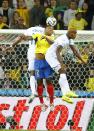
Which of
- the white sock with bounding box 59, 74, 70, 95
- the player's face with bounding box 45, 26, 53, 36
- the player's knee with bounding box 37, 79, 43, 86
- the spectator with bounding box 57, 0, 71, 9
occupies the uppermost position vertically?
the player's face with bounding box 45, 26, 53, 36

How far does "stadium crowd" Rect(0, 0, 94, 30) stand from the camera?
15352 mm

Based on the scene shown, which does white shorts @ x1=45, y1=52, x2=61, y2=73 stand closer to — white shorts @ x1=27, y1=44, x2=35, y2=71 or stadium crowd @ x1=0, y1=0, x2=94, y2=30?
white shorts @ x1=27, y1=44, x2=35, y2=71

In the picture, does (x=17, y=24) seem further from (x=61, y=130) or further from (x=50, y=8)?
(x=61, y=130)

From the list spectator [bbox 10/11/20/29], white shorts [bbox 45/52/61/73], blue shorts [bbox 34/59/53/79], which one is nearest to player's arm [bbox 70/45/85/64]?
white shorts [bbox 45/52/61/73]

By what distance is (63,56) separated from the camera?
13516 mm

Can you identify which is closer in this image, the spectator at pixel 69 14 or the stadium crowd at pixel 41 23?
the stadium crowd at pixel 41 23

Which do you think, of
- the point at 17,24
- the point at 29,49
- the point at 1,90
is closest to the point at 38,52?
the point at 29,49

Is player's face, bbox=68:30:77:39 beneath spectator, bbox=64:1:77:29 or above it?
above

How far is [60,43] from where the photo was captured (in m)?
12.6

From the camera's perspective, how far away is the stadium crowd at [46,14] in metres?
15.4

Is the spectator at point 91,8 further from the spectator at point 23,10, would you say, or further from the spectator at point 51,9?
the spectator at point 23,10

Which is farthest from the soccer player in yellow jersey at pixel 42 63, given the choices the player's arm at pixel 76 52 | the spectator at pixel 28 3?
the spectator at pixel 28 3

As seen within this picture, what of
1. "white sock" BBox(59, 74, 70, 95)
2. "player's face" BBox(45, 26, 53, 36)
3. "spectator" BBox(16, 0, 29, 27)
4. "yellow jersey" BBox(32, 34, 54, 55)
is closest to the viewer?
"white sock" BBox(59, 74, 70, 95)

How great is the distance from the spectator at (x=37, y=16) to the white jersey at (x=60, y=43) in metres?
2.91
